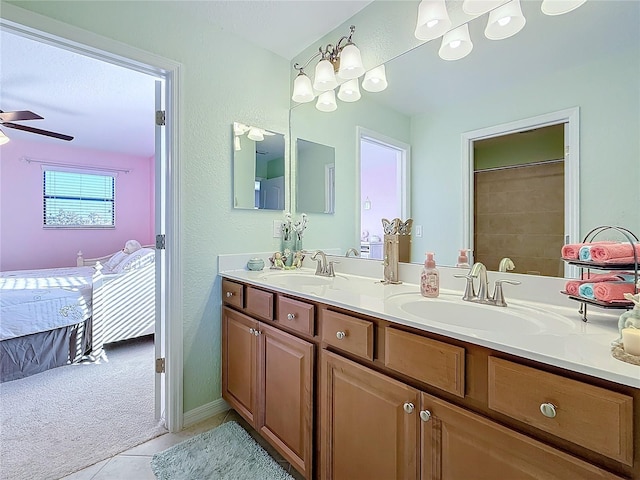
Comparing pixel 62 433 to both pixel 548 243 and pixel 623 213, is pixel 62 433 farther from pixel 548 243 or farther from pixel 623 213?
pixel 623 213

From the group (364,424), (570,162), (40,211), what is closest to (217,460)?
(364,424)

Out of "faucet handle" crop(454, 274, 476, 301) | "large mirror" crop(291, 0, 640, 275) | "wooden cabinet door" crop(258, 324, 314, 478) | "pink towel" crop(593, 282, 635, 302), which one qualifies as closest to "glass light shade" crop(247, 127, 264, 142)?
"large mirror" crop(291, 0, 640, 275)

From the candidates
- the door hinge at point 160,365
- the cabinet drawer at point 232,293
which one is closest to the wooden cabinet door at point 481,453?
the cabinet drawer at point 232,293

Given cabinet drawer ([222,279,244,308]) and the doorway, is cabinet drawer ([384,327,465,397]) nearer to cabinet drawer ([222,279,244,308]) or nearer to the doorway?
the doorway

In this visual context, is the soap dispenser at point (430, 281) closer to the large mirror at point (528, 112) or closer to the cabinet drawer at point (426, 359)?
the large mirror at point (528, 112)

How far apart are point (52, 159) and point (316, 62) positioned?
4659mm

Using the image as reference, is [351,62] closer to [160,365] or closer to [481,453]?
[481,453]

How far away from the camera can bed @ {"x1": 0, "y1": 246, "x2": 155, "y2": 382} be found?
7.81 ft

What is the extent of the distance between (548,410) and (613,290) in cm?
40

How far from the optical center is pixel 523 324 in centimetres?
96

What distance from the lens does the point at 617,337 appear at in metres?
0.75

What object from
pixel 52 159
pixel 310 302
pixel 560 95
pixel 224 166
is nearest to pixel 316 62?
pixel 224 166

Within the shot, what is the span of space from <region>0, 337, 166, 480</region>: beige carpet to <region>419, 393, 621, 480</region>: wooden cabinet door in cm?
157

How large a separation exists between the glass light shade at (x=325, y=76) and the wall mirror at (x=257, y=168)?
453mm
